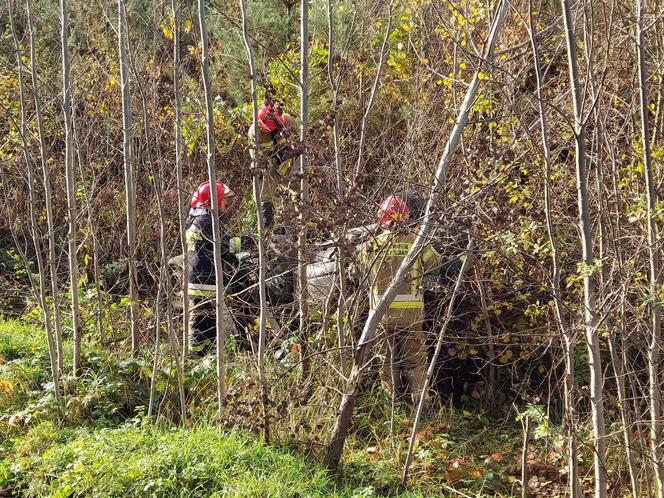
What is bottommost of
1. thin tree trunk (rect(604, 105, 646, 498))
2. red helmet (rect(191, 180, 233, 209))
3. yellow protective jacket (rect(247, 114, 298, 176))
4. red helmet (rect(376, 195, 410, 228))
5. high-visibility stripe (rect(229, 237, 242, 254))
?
thin tree trunk (rect(604, 105, 646, 498))

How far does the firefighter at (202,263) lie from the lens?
7.01 m

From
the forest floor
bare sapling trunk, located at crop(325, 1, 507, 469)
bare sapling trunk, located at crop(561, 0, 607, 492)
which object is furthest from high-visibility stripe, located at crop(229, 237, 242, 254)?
bare sapling trunk, located at crop(561, 0, 607, 492)

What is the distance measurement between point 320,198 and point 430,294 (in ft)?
6.75

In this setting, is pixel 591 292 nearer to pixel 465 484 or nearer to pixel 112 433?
pixel 465 484

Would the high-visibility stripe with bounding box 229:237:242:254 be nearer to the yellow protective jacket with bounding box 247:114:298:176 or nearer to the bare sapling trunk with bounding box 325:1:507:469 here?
the yellow protective jacket with bounding box 247:114:298:176

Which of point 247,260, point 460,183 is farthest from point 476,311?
point 247,260

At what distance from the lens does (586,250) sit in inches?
147

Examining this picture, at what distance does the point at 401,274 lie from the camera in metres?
5.18

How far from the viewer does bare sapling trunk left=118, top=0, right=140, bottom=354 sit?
20.2ft

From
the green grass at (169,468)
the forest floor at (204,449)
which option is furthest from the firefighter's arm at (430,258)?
the green grass at (169,468)

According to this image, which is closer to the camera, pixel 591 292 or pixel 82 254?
pixel 591 292

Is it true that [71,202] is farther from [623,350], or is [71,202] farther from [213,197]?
[623,350]

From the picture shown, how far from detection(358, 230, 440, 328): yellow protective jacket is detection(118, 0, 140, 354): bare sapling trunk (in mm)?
1939

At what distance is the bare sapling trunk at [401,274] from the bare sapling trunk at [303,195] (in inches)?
14.1
